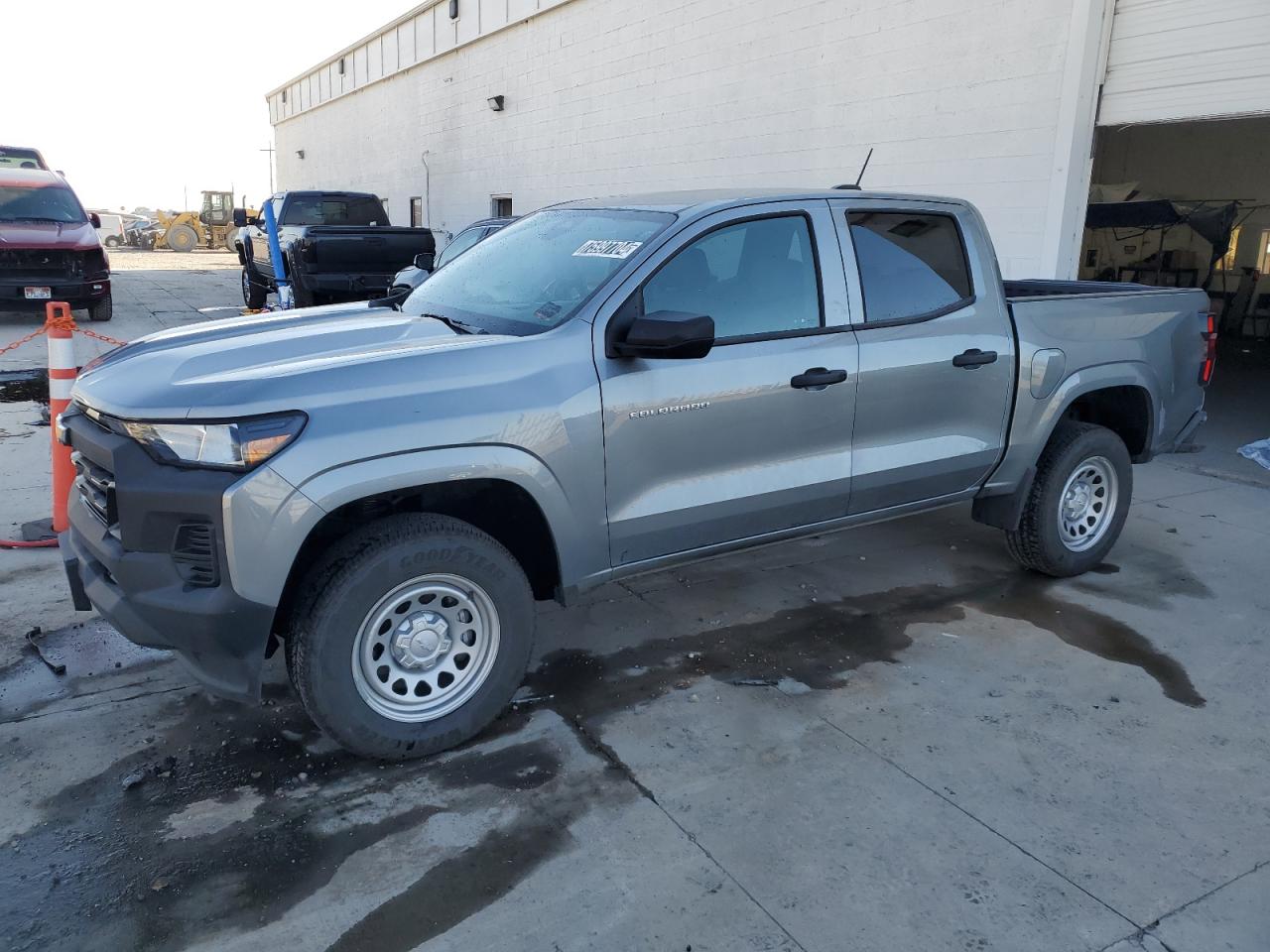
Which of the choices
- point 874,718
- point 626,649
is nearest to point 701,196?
point 626,649

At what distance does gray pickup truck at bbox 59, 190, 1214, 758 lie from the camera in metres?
3.02

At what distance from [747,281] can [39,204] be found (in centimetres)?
1440

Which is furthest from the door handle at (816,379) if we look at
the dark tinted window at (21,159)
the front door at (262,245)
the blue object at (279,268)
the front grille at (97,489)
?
the dark tinted window at (21,159)

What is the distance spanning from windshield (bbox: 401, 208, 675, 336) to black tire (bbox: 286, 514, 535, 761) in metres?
0.88

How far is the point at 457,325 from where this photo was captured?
12.9ft

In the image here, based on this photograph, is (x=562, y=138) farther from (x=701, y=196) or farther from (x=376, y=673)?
(x=376, y=673)

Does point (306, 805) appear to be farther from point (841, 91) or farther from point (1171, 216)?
point (1171, 216)

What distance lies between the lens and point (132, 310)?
55.9ft

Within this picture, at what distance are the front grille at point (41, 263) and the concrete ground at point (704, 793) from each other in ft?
35.9

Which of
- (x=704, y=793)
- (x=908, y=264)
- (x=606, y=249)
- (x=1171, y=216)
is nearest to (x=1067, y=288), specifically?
(x=908, y=264)

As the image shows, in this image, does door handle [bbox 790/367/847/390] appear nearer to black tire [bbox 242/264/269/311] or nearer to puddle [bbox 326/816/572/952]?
puddle [bbox 326/816/572/952]

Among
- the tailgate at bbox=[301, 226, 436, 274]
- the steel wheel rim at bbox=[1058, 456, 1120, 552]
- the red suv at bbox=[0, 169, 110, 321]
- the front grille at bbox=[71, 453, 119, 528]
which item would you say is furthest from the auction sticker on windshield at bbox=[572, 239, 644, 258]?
the red suv at bbox=[0, 169, 110, 321]

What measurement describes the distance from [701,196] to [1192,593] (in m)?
3.47

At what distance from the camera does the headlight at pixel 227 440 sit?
296 cm
